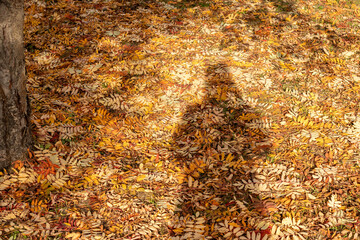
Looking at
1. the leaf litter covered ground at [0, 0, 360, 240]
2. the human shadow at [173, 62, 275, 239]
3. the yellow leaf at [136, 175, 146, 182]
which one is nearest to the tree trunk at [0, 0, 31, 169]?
the leaf litter covered ground at [0, 0, 360, 240]

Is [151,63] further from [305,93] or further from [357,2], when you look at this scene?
[357,2]

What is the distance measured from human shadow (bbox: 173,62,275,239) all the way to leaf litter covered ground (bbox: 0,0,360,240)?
0.02 meters

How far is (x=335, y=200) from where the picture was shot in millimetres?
3398

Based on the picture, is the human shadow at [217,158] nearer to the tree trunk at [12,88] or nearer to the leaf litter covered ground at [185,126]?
the leaf litter covered ground at [185,126]

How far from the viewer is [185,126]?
4.22 m

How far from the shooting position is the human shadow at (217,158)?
10.7 ft

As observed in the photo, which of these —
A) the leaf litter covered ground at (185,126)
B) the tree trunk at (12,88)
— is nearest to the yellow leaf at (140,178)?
the leaf litter covered ground at (185,126)

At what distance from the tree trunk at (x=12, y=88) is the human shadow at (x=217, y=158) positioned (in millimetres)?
1841

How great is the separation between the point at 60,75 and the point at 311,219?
406 centimetres

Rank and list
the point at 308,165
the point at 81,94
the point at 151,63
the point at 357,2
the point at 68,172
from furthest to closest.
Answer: the point at 357,2 < the point at 151,63 < the point at 81,94 < the point at 308,165 < the point at 68,172

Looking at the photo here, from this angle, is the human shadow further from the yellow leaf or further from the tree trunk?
the tree trunk

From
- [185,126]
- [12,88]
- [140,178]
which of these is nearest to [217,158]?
[185,126]

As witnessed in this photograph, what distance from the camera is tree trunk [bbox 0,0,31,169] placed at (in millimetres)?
2773

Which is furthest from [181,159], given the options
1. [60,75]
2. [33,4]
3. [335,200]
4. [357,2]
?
[357,2]
